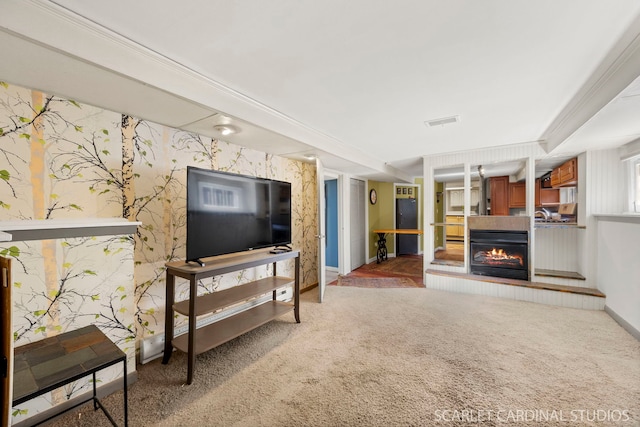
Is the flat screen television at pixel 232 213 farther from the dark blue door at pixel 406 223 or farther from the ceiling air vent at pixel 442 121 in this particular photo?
the dark blue door at pixel 406 223

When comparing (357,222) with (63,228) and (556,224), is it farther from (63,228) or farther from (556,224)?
(63,228)

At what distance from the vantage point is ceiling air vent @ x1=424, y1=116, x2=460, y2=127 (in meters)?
2.71

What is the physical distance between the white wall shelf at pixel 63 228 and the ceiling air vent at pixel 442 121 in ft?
9.63

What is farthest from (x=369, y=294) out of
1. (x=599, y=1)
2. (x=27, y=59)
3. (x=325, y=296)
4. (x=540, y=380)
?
(x=27, y=59)

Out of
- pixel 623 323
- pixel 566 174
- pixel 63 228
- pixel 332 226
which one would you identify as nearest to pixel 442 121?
pixel 566 174

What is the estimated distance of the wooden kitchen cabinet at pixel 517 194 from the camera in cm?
553

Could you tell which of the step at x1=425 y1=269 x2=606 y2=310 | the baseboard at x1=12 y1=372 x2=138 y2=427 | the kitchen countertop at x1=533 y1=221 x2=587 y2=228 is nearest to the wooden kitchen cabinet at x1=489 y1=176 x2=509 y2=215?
the kitchen countertop at x1=533 y1=221 x2=587 y2=228

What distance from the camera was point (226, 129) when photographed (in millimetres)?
2420

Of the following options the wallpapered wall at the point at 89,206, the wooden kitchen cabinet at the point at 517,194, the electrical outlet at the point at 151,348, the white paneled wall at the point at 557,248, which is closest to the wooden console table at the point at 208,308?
the electrical outlet at the point at 151,348

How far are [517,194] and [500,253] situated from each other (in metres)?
2.39

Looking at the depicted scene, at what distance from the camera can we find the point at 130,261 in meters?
1.97

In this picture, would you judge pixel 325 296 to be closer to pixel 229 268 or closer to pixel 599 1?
pixel 229 268

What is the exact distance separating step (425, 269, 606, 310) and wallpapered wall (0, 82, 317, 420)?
360 centimetres

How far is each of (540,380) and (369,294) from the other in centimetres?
225
